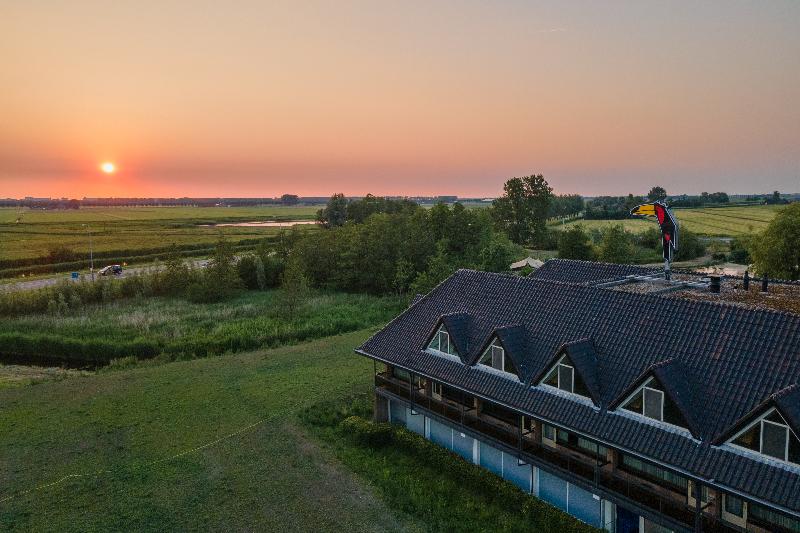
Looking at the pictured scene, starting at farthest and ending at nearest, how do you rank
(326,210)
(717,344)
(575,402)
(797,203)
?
(326,210), (797,203), (575,402), (717,344)

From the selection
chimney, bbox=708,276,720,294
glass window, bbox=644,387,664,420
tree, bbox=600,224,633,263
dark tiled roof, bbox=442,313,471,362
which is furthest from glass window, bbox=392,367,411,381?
tree, bbox=600,224,633,263

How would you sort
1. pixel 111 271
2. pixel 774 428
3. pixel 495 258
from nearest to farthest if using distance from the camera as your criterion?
pixel 774 428 < pixel 495 258 < pixel 111 271

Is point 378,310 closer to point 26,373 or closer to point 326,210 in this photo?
point 26,373

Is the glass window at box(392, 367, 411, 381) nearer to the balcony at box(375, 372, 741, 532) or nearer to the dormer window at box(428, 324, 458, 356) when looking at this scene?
the balcony at box(375, 372, 741, 532)

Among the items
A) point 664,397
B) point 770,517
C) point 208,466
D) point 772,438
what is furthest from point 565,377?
point 208,466

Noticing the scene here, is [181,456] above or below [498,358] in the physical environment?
below

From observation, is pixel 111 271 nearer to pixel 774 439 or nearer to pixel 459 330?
pixel 459 330

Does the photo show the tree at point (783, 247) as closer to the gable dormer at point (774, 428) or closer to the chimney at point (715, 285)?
the chimney at point (715, 285)

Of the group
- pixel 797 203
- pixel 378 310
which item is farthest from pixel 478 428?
pixel 797 203
